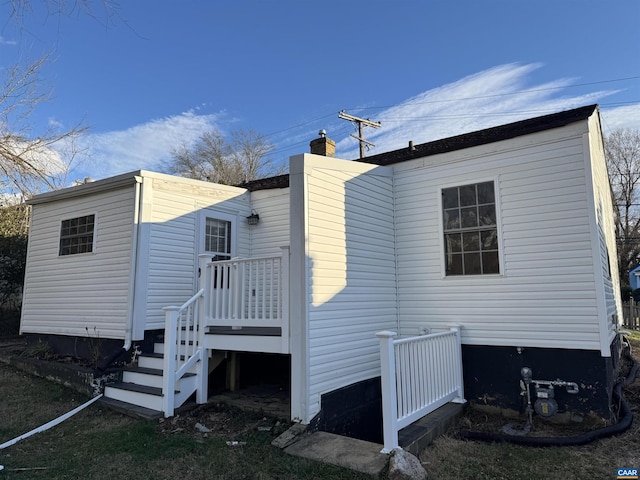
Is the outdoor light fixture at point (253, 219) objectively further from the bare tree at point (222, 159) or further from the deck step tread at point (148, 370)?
the bare tree at point (222, 159)

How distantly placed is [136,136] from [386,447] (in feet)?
47.7

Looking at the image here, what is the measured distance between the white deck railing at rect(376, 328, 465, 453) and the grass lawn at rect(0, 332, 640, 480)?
0.43 meters

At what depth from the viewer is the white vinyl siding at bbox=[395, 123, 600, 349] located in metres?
5.14

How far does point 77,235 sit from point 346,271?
5.73 meters

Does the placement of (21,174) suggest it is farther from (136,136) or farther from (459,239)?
(459,239)

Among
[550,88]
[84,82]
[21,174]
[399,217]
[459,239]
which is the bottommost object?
[459,239]

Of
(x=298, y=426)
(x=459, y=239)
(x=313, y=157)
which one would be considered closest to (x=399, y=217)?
(x=459, y=239)

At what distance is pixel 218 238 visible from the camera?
8.00m

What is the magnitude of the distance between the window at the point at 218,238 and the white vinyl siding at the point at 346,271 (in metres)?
3.11

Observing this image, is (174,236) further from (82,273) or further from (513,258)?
(513,258)

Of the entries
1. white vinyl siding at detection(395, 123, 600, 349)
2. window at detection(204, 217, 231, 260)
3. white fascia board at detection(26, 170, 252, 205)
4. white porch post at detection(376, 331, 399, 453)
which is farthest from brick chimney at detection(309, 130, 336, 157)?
white porch post at detection(376, 331, 399, 453)

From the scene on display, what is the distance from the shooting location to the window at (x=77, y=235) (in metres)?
7.63

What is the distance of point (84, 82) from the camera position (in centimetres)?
799

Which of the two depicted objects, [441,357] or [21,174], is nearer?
[441,357]
